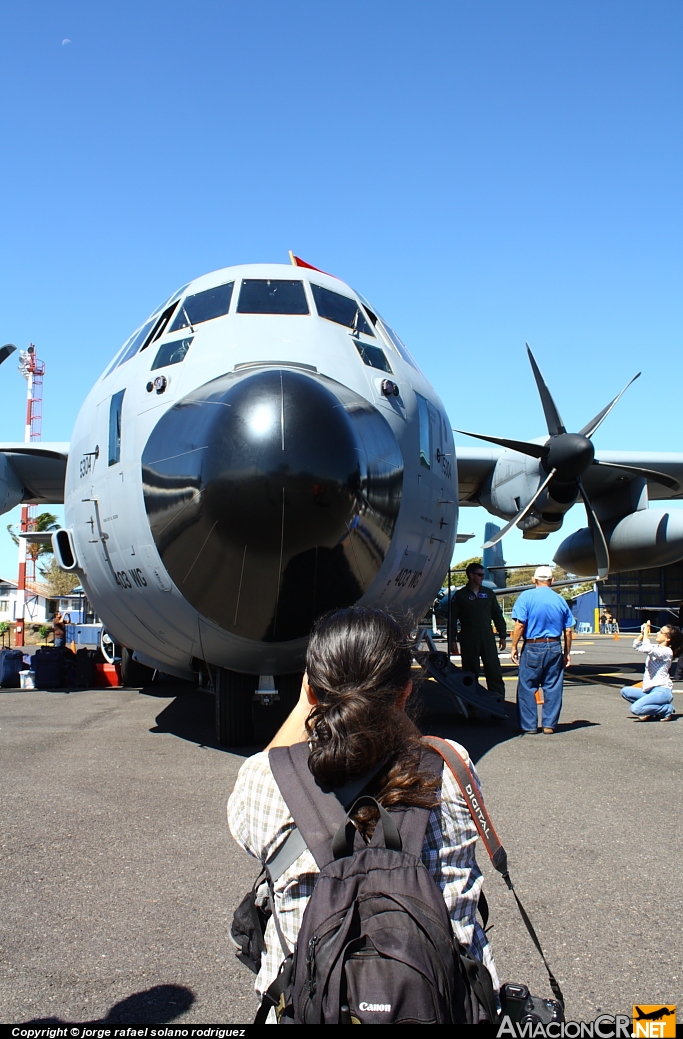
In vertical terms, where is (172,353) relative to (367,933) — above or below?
above

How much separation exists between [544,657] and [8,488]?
9.24m

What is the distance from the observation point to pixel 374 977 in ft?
4.46

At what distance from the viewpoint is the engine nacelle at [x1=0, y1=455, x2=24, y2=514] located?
12.6 m

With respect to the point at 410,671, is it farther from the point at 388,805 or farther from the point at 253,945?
the point at 253,945

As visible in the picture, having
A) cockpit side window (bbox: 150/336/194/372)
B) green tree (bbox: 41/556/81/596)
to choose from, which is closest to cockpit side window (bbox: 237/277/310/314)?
cockpit side window (bbox: 150/336/194/372)

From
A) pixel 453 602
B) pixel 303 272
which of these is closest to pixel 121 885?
pixel 303 272

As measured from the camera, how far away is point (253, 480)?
480 centimetres

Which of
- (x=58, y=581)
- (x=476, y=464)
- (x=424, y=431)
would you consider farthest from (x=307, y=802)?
(x=58, y=581)

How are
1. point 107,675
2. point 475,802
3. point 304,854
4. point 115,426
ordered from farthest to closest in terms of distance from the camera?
point 107,675 < point 115,426 < point 475,802 < point 304,854

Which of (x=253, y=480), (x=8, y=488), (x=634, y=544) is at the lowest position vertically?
(x=634, y=544)

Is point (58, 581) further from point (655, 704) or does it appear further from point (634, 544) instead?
point (655, 704)

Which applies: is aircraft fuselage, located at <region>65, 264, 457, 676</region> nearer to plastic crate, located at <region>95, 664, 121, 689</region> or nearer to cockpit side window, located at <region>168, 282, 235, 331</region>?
cockpit side window, located at <region>168, 282, 235, 331</region>

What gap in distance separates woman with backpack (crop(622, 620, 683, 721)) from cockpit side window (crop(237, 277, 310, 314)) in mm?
5928

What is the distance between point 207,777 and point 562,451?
8655mm
